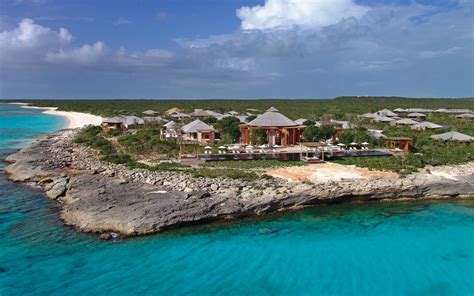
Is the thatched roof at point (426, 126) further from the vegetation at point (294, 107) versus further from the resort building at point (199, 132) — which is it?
the resort building at point (199, 132)

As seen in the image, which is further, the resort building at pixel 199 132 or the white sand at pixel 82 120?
the white sand at pixel 82 120

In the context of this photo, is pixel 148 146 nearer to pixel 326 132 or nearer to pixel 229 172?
pixel 229 172

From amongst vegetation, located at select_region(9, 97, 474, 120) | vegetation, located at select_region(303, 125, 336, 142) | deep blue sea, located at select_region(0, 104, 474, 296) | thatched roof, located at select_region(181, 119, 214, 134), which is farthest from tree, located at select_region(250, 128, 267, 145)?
vegetation, located at select_region(9, 97, 474, 120)

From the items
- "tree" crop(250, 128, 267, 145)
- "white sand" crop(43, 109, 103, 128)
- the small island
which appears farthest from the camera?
"white sand" crop(43, 109, 103, 128)

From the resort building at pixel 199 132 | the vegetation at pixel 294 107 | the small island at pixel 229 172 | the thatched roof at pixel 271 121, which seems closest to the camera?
the small island at pixel 229 172

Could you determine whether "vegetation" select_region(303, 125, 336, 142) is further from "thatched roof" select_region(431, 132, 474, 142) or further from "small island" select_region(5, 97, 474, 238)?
"thatched roof" select_region(431, 132, 474, 142)

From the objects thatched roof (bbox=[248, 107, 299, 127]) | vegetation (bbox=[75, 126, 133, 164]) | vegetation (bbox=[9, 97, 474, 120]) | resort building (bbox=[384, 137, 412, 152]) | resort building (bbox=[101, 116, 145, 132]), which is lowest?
vegetation (bbox=[75, 126, 133, 164])

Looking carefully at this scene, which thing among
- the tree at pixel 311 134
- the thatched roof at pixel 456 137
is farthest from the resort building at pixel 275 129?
the thatched roof at pixel 456 137

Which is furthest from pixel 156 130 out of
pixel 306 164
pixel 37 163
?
pixel 306 164
